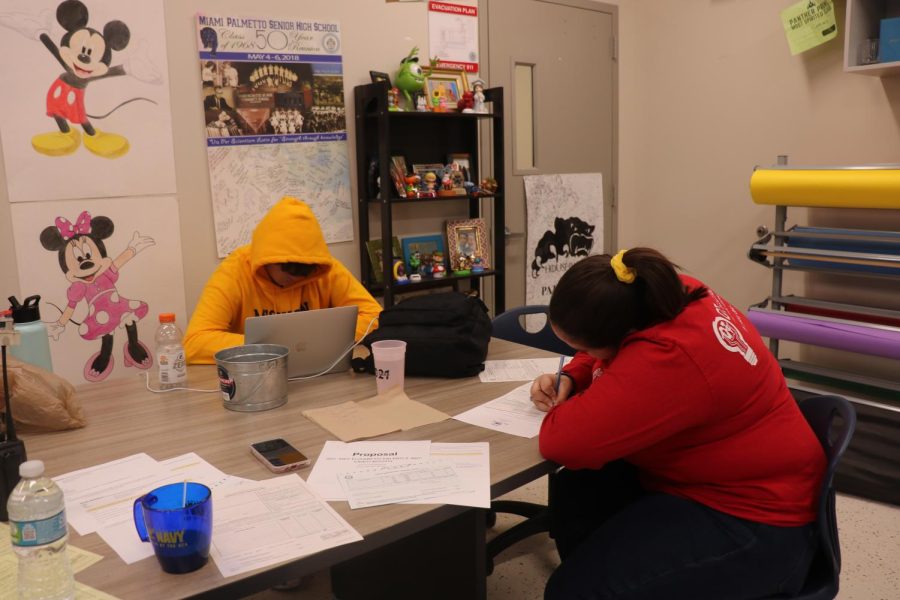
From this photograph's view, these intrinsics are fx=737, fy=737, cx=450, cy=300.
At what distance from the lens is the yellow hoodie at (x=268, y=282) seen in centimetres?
→ 234

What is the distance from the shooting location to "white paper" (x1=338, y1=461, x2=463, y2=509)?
4.25 feet

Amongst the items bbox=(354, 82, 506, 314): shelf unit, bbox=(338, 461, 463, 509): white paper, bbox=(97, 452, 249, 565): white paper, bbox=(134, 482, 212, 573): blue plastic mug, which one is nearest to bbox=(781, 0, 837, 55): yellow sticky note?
bbox=(354, 82, 506, 314): shelf unit

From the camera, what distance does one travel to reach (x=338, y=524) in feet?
3.96

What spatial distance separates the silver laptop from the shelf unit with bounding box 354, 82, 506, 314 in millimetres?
1306

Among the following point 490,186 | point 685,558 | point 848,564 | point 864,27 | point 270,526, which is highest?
point 864,27

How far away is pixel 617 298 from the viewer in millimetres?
1500

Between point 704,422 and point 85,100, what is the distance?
244 cm

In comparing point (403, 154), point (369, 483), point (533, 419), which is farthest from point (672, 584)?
point (403, 154)

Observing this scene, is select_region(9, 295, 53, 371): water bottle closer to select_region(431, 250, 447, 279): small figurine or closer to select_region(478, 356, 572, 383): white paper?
select_region(478, 356, 572, 383): white paper

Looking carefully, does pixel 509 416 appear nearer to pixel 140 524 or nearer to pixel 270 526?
pixel 270 526

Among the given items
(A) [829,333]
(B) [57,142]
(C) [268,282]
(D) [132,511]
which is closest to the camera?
(D) [132,511]

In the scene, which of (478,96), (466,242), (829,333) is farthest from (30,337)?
(829,333)

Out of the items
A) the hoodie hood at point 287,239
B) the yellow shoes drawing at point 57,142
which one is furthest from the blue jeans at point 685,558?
the yellow shoes drawing at point 57,142

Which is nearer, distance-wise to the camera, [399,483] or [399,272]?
[399,483]
